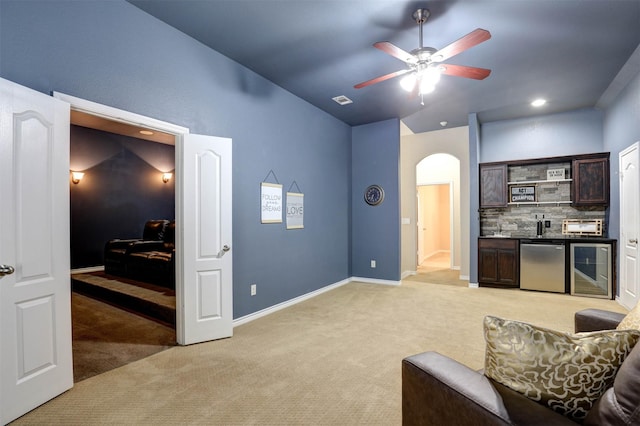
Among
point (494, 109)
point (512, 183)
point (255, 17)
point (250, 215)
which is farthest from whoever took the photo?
point (512, 183)

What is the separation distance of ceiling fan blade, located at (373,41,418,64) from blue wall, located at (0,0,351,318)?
1858mm

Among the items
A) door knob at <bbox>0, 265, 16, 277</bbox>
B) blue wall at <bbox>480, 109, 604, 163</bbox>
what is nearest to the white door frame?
door knob at <bbox>0, 265, 16, 277</bbox>

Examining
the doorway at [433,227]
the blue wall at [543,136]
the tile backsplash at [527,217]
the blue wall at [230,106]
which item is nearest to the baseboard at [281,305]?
the blue wall at [230,106]

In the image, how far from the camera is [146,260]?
16.7 feet

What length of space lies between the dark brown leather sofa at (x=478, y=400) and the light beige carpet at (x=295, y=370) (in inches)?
31.5

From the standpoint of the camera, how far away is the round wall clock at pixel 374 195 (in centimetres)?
582

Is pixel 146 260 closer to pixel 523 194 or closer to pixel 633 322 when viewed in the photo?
pixel 633 322

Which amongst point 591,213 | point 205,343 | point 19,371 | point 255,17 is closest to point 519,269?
point 591,213

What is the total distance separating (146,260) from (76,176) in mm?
2950

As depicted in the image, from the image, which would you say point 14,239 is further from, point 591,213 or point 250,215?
point 591,213

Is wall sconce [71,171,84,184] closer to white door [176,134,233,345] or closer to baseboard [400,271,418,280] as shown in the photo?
white door [176,134,233,345]

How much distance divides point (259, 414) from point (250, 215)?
230 cm

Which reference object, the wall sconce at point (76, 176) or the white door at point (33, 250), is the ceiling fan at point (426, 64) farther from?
the wall sconce at point (76, 176)

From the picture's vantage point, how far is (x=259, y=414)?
199cm
